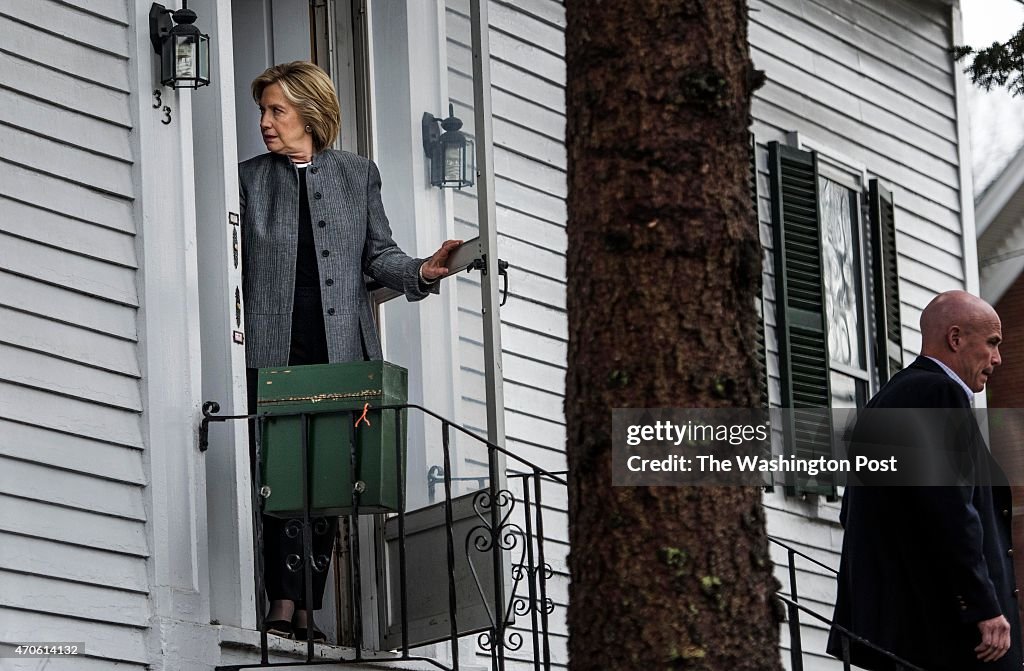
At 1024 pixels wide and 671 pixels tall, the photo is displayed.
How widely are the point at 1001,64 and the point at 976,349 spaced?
14.1 ft

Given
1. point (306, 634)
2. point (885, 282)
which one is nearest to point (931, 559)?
point (306, 634)

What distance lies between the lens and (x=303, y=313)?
6.73 metres

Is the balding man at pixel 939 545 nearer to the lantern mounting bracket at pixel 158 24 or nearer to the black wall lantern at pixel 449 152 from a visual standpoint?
the black wall lantern at pixel 449 152

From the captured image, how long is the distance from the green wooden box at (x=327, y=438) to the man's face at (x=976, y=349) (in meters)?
1.95

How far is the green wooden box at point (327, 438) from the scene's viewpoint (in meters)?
6.26

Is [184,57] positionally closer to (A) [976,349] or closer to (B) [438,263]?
(B) [438,263]

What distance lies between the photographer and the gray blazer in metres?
6.65

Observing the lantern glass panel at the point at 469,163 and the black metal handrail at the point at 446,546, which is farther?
the lantern glass panel at the point at 469,163

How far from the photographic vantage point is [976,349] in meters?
6.16

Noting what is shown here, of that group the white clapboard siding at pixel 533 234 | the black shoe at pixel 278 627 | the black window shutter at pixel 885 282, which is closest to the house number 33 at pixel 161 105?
the black shoe at pixel 278 627

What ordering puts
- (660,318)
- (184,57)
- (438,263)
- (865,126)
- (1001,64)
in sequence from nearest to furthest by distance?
(660,318) → (184,57) → (438,263) → (1001,64) → (865,126)

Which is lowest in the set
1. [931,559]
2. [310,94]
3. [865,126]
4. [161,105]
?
[931,559]

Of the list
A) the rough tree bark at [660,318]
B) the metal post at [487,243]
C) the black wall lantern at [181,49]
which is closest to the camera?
the rough tree bark at [660,318]

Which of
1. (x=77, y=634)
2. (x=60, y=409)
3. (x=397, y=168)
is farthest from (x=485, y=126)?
(x=77, y=634)
